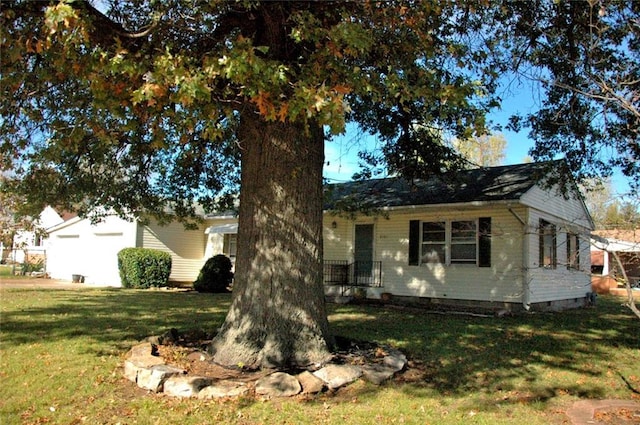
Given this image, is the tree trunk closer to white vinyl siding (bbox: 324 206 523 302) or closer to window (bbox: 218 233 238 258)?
white vinyl siding (bbox: 324 206 523 302)

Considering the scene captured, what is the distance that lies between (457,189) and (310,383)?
10162mm

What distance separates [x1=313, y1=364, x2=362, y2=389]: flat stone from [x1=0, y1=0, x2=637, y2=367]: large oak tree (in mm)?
391

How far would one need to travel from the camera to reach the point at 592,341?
9148mm

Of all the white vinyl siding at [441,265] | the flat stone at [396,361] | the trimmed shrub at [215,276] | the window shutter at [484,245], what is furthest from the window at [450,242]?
the flat stone at [396,361]

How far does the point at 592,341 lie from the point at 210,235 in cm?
1643

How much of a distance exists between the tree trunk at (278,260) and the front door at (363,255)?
366 inches

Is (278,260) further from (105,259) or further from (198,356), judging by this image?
(105,259)

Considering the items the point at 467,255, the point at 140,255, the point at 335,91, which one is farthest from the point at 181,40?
the point at 140,255

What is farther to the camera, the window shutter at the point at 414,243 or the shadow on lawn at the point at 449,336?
the window shutter at the point at 414,243

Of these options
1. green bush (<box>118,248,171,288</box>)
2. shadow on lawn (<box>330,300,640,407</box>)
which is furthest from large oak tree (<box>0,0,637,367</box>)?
green bush (<box>118,248,171,288</box>)

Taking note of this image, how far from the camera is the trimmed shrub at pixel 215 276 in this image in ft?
57.6

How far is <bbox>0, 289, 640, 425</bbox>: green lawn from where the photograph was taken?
15.9 feet

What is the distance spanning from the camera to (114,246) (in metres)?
21.1

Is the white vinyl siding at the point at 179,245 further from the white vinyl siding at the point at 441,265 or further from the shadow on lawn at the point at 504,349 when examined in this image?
the shadow on lawn at the point at 504,349
